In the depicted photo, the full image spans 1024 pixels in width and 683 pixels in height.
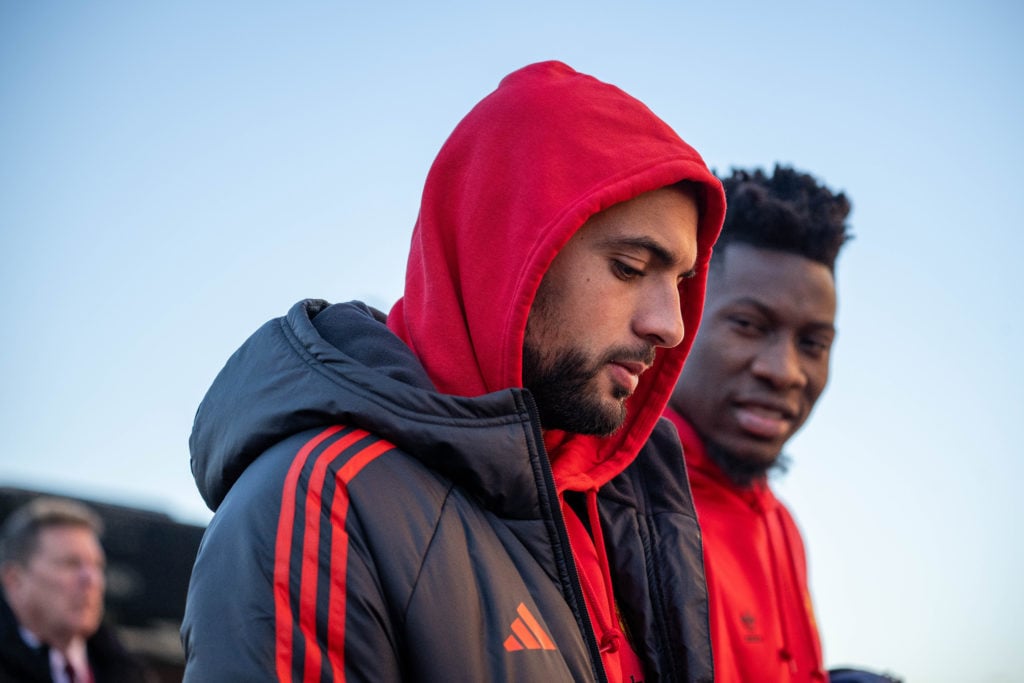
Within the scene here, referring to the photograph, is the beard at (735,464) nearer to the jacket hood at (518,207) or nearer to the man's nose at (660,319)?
the jacket hood at (518,207)

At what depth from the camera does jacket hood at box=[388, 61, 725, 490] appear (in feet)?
7.12

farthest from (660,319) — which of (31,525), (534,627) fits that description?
(31,525)

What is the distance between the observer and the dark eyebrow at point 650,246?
2301 millimetres

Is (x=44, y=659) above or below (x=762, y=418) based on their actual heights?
below

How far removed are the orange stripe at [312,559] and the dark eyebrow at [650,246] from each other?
2.51ft

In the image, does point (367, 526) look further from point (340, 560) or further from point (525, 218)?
point (525, 218)

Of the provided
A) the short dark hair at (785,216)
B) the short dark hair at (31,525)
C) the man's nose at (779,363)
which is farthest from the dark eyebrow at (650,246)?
the short dark hair at (31,525)

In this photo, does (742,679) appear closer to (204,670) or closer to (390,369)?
(390,369)

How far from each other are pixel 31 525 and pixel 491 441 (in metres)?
3.84

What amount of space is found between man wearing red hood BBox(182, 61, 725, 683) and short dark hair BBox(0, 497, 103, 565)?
10.6 feet

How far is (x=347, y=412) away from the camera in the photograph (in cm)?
182

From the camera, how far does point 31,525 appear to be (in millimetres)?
5035

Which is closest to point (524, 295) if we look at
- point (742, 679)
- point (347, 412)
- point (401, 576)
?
point (347, 412)

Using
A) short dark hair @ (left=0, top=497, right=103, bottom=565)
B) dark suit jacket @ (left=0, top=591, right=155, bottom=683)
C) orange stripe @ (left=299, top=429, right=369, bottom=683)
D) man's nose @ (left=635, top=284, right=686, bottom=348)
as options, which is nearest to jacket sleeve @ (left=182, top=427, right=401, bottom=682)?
orange stripe @ (left=299, top=429, right=369, bottom=683)
